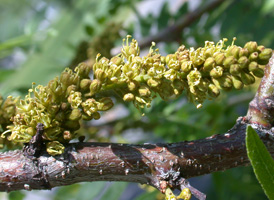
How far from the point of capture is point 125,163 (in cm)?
145

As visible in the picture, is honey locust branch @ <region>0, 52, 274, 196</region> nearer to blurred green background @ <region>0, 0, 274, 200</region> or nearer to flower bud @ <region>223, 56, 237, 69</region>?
flower bud @ <region>223, 56, 237, 69</region>

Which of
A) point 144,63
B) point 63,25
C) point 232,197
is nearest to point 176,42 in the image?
point 63,25

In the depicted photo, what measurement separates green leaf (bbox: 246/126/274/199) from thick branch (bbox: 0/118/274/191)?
0.24 m

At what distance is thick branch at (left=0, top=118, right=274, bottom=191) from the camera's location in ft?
4.75

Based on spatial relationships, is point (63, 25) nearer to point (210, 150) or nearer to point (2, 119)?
point (2, 119)

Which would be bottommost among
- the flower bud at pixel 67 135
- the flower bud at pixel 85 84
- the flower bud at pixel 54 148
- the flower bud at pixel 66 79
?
the flower bud at pixel 54 148

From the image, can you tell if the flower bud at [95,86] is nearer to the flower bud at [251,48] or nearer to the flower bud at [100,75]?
the flower bud at [100,75]

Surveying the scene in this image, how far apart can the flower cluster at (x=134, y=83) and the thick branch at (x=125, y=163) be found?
0.25 ft

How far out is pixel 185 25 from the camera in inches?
139

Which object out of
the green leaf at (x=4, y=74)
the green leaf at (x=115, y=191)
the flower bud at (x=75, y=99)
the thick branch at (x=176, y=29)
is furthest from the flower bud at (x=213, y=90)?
the green leaf at (x=4, y=74)

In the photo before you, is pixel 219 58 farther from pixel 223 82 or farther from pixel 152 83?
pixel 152 83

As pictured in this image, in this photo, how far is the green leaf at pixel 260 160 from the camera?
1.22 meters

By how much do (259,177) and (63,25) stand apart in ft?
8.55

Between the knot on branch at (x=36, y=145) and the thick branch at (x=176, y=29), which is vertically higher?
the thick branch at (x=176, y=29)
